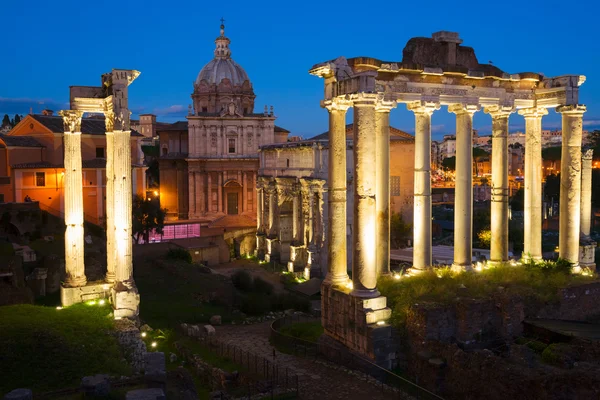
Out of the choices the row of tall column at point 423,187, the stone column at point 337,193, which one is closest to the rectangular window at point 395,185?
the row of tall column at point 423,187

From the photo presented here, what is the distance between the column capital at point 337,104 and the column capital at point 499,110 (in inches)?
236

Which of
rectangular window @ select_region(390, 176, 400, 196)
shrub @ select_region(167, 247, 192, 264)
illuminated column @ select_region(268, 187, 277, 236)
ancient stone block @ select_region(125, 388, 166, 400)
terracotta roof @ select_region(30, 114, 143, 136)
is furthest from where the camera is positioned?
rectangular window @ select_region(390, 176, 400, 196)

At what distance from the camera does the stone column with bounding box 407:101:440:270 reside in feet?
63.0

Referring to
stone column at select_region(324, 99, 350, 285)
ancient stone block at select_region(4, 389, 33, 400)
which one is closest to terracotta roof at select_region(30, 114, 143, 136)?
stone column at select_region(324, 99, 350, 285)

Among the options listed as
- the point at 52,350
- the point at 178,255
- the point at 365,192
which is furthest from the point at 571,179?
the point at 178,255

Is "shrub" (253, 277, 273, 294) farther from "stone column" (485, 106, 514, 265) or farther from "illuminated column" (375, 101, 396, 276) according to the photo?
"stone column" (485, 106, 514, 265)

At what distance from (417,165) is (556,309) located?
575cm

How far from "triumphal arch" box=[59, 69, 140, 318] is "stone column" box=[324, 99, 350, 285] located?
5818 millimetres

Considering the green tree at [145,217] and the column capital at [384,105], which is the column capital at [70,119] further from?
the green tree at [145,217]

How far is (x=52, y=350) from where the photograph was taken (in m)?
13.7

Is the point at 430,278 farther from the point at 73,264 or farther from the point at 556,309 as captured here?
the point at 73,264

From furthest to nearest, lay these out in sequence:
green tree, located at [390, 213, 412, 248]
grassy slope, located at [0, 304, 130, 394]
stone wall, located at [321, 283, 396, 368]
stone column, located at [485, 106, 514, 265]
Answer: green tree, located at [390, 213, 412, 248] < stone column, located at [485, 106, 514, 265] < stone wall, located at [321, 283, 396, 368] < grassy slope, located at [0, 304, 130, 394]

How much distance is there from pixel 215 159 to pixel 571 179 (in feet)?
118

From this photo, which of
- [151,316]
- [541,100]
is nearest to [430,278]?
[541,100]
